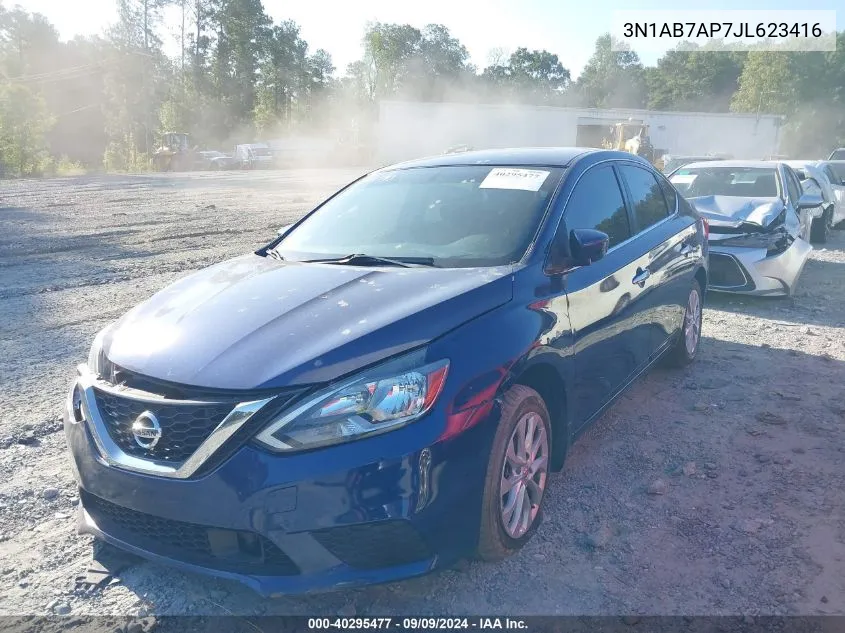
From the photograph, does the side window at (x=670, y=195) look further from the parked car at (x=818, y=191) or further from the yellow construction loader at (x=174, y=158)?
the yellow construction loader at (x=174, y=158)

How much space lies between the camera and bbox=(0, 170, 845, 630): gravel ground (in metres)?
2.62

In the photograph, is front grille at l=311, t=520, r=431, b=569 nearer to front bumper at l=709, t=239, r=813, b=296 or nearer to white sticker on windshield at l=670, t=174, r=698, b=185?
front bumper at l=709, t=239, r=813, b=296

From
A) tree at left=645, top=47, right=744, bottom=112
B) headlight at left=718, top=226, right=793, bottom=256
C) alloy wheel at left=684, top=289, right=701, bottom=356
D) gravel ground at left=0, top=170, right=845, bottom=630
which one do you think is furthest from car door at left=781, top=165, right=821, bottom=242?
tree at left=645, top=47, right=744, bottom=112

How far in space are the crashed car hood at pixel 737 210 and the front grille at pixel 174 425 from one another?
663 centimetres

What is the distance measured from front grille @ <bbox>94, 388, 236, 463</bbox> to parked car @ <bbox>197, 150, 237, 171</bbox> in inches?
1725

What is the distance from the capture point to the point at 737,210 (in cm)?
780

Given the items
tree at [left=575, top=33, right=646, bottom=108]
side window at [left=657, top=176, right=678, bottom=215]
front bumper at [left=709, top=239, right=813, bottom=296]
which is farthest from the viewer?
tree at [left=575, top=33, right=646, bottom=108]

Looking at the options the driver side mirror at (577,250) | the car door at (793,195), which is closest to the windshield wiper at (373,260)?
the driver side mirror at (577,250)

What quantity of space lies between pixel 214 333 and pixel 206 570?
851 millimetres

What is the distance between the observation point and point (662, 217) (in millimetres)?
4734

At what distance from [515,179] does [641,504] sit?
1.81 metres

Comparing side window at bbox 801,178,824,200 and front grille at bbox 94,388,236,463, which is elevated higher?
side window at bbox 801,178,824,200

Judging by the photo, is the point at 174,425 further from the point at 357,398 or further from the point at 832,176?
the point at 832,176

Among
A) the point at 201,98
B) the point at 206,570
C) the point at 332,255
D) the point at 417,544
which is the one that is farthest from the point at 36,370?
the point at 201,98
